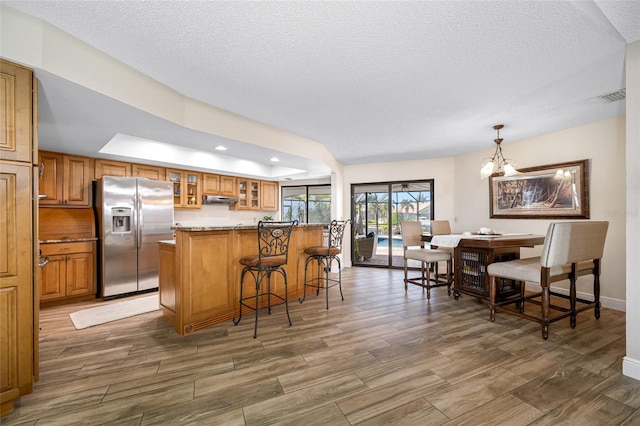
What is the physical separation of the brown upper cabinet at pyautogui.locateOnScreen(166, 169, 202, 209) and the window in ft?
7.60

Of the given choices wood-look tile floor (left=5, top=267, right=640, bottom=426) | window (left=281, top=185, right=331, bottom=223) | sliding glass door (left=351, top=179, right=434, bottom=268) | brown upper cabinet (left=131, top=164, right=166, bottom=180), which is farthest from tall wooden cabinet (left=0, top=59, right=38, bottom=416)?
window (left=281, top=185, right=331, bottom=223)

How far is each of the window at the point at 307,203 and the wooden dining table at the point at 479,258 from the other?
3459 mm

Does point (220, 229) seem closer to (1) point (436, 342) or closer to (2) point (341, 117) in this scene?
(2) point (341, 117)

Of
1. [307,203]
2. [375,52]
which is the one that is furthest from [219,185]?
[375,52]

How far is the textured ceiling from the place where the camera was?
5.44 ft

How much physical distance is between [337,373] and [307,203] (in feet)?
17.3

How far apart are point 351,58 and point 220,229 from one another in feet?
6.77

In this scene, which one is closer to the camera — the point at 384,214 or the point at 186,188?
the point at 186,188

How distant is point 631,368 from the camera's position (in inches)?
76.4

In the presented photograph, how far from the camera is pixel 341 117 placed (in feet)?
11.3

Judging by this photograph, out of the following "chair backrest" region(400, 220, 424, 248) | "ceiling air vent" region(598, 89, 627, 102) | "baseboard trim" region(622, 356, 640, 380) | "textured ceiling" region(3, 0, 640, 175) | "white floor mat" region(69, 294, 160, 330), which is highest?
"textured ceiling" region(3, 0, 640, 175)

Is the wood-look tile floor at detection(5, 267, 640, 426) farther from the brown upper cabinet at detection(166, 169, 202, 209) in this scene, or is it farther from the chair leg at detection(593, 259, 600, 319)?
the brown upper cabinet at detection(166, 169, 202, 209)

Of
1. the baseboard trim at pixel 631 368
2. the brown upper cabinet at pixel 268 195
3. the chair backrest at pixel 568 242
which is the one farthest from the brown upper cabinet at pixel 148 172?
the baseboard trim at pixel 631 368

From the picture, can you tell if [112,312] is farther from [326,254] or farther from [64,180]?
[326,254]
